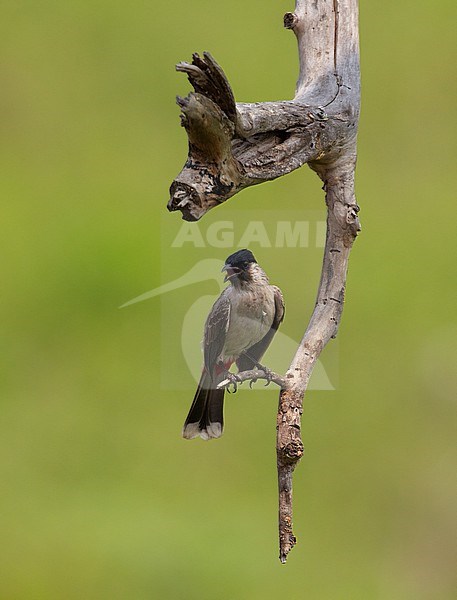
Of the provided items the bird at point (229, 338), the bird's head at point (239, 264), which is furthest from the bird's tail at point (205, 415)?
the bird's head at point (239, 264)

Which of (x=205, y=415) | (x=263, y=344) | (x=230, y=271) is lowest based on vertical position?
(x=205, y=415)

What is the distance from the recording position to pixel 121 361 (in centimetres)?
593

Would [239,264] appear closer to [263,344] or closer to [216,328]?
[216,328]

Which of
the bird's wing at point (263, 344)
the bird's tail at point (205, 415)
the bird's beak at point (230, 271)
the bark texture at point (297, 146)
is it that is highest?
the bark texture at point (297, 146)

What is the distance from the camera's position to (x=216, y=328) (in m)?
2.28

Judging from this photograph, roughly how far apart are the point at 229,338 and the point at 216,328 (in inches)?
2.1

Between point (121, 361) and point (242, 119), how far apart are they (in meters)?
3.98

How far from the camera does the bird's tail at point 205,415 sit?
2.33 metres

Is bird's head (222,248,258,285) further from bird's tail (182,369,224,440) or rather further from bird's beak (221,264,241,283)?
bird's tail (182,369,224,440)

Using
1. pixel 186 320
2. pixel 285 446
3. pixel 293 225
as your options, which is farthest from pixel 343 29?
pixel 285 446

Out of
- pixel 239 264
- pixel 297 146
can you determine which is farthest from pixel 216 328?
pixel 297 146

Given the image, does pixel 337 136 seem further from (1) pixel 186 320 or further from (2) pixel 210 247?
(1) pixel 186 320

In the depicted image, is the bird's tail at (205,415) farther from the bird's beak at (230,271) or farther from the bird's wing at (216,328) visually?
the bird's beak at (230,271)

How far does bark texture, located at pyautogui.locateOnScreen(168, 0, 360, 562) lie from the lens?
6.43 feet
